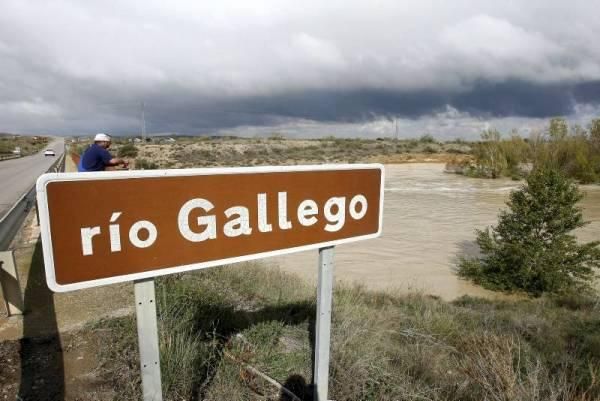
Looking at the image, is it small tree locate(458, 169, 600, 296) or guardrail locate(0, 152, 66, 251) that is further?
small tree locate(458, 169, 600, 296)

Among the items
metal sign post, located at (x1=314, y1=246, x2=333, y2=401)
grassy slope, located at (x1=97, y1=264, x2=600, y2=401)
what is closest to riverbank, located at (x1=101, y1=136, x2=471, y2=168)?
grassy slope, located at (x1=97, y1=264, x2=600, y2=401)

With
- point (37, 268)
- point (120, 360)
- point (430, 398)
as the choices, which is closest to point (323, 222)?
point (430, 398)

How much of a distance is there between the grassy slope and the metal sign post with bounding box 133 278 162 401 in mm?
853


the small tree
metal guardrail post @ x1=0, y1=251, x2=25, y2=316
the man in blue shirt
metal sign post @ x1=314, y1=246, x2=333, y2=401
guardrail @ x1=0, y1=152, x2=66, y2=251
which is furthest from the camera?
the small tree

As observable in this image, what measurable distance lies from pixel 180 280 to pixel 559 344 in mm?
3971

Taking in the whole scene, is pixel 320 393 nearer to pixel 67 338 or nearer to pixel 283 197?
pixel 283 197

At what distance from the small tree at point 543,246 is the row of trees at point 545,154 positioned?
19.8 m

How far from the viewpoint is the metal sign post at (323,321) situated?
1.90 meters

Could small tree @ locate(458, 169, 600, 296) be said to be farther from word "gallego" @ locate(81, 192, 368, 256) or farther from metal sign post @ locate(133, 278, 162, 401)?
metal sign post @ locate(133, 278, 162, 401)

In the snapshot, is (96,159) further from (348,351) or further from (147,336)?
(147,336)

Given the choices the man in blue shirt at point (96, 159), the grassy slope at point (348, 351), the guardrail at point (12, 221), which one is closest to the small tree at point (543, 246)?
the grassy slope at point (348, 351)

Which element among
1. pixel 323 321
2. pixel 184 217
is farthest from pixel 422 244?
pixel 184 217

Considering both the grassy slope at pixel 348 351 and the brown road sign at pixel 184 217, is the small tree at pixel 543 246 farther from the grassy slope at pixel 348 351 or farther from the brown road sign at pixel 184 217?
the brown road sign at pixel 184 217

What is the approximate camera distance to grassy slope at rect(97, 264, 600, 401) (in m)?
2.33
